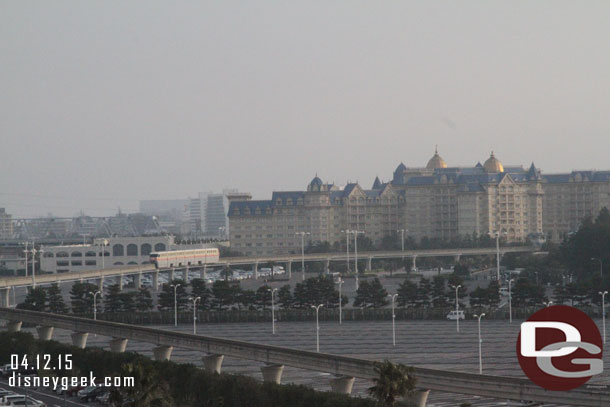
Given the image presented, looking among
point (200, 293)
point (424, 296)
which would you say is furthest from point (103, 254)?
point (424, 296)

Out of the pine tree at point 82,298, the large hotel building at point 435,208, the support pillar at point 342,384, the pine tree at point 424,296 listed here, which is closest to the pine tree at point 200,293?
the pine tree at point 82,298

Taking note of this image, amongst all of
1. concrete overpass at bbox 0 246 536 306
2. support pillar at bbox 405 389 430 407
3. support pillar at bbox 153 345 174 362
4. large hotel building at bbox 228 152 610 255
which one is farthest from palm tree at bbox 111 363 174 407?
large hotel building at bbox 228 152 610 255

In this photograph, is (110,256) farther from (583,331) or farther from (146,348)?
(583,331)

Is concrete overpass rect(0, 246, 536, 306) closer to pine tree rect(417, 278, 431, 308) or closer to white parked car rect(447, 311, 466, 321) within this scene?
pine tree rect(417, 278, 431, 308)

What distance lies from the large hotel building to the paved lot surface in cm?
9781

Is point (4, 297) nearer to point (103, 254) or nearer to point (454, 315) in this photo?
point (454, 315)

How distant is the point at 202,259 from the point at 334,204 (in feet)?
143

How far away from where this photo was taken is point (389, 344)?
6938cm

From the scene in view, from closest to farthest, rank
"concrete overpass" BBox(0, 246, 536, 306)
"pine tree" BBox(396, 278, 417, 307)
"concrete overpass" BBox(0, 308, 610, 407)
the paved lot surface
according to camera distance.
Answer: "concrete overpass" BBox(0, 308, 610, 407) → the paved lot surface → "pine tree" BBox(396, 278, 417, 307) → "concrete overpass" BBox(0, 246, 536, 306)

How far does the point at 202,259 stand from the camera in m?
152

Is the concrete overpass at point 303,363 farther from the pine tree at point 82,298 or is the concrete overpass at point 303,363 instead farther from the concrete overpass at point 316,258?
the concrete overpass at point 316,258

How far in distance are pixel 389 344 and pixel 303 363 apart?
881 inches

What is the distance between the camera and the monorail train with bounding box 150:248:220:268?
13938cm

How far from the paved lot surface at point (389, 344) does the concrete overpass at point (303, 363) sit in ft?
11.6
